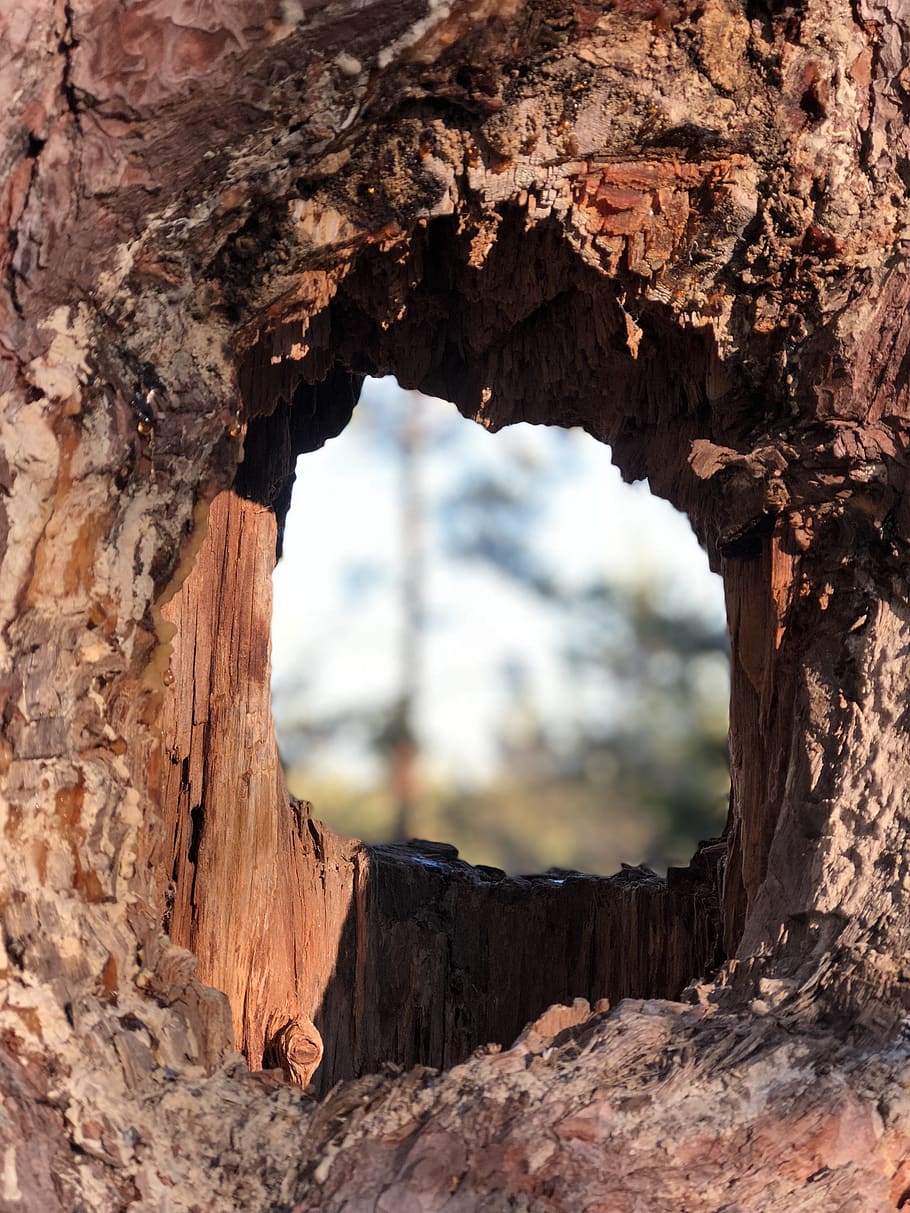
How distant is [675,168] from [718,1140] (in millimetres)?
1656

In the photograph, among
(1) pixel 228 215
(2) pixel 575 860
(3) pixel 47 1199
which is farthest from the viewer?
(2) pixel 575 860

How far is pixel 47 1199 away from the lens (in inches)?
61.4

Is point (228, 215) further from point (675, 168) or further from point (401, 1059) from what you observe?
point (401, 1059)

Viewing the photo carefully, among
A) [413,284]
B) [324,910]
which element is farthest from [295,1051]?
[413,284]

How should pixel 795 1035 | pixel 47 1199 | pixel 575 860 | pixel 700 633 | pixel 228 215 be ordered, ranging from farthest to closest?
1. pixel 575 860
2. pixel 700 633
3. pixel 228 215
4. pixel 795 1035
5. pixel 47 1199

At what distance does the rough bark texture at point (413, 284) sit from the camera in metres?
1.63

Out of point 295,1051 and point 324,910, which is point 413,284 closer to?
point 324,910

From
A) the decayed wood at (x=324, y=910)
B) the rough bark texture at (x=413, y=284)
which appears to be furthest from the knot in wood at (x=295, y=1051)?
the rough bark texture at (x=413, y=284)

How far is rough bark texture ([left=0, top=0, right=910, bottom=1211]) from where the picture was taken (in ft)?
5.35

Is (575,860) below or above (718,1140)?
above

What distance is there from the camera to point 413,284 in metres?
2.60

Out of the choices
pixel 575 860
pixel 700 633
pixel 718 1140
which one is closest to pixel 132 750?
pixel 718 1140

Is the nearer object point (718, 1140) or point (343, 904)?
point (718, 1140)

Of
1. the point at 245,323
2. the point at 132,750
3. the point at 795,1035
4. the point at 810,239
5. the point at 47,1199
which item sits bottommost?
the point at 47,1199
